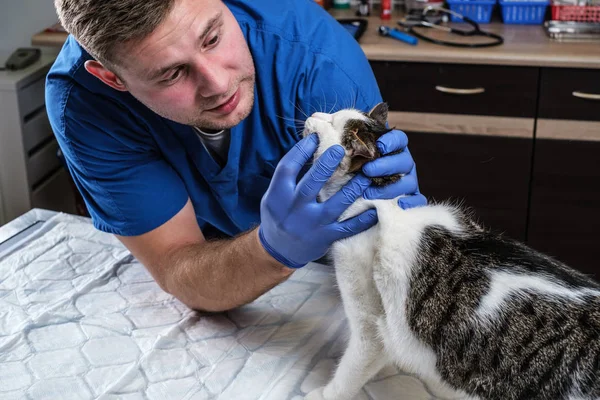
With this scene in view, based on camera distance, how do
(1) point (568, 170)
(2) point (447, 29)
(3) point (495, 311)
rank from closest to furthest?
(3) point (495, 311), (1) point (568, 170), (2) point (447, 29)

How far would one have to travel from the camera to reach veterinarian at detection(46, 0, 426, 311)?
1.04m

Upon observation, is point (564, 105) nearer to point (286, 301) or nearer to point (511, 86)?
point (511, 86)

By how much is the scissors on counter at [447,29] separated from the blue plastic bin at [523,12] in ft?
0.41

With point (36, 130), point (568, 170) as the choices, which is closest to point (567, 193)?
point (568, 170)

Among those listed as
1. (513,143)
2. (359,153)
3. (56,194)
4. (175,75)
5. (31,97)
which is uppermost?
(175,75)

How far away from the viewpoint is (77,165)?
1271 millimetres

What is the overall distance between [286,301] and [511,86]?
1.04 meters

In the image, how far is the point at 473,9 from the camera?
2248mm

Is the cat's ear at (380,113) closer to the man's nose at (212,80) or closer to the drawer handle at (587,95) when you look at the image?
the man's nose at (212,80)

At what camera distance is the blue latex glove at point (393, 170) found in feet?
3.40

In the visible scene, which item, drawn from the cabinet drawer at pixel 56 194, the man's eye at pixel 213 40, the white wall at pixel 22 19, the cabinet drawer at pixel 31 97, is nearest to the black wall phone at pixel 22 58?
the cabinet drawer at pixel 31 97

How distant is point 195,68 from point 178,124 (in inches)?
9.1

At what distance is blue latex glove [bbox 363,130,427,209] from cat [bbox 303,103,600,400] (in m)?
0.01

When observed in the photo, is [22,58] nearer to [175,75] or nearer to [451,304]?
[175,75]
